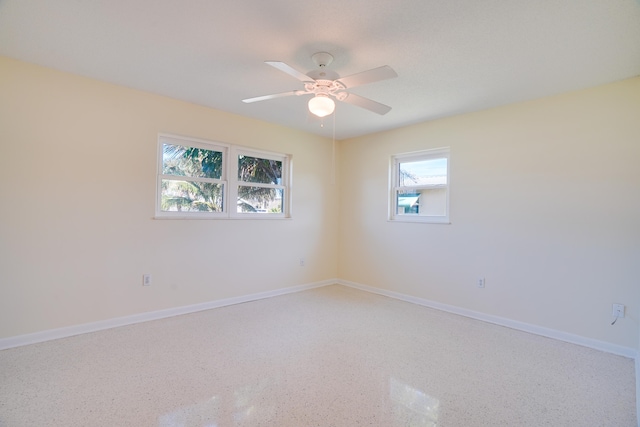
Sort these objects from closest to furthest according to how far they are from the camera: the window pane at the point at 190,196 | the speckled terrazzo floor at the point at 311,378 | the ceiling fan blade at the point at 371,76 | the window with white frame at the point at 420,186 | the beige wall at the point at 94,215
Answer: the speckled terrazzo floor at the point at 311,378
the ceiling fan blade at the point at 371,76
the beige wall at the point at 94,215
the window pane at the point at 190,196
the window with white frame at the point at 420,186

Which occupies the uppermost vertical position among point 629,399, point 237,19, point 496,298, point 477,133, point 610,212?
point 237,19

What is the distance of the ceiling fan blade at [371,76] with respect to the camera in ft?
6.41

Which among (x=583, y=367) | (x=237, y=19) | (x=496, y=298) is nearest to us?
(x=237, y=19)

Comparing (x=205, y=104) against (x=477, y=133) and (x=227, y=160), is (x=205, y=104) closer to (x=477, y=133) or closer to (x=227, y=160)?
(x=227, y=160)

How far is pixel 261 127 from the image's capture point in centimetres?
427

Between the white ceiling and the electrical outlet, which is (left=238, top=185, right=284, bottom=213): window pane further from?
the electrical outlet

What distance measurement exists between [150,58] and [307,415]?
2859 millimetres

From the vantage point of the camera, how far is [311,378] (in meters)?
2.22

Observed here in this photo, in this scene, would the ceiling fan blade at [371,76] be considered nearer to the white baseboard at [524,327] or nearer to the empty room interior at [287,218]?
the empty room interior at [287,218]

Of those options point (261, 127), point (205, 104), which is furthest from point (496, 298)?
point (205, 104)

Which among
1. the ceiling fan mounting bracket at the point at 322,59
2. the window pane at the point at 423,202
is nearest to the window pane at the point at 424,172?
the window pane at the point at 423,202

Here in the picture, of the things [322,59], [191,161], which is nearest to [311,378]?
[322,59]

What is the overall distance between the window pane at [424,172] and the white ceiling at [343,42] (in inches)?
43.9

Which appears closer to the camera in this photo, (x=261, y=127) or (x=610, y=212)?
(x=610, y=212)
